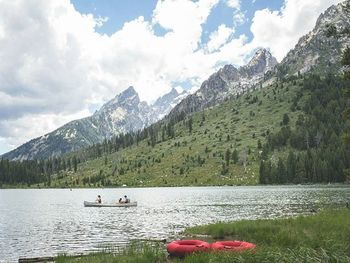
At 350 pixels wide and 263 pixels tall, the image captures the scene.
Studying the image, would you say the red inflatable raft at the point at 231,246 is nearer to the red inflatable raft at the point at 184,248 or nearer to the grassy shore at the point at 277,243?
the red inflatable raft at the point at 184,248

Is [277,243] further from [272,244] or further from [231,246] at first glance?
[231,246]

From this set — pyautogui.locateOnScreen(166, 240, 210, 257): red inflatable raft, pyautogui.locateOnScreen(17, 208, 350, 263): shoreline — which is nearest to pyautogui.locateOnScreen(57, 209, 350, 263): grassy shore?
pyautogui.locateOnScreen(17, 208, 350, 263): shoreline

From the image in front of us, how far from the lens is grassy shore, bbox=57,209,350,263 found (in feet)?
65.6

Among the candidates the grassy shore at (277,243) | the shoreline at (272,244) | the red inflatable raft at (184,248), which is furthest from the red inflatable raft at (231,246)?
the shoreline at (272,244)

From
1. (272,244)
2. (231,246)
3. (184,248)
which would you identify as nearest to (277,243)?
(272,244)

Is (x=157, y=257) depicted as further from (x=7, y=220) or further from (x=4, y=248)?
(x=7, y=220)

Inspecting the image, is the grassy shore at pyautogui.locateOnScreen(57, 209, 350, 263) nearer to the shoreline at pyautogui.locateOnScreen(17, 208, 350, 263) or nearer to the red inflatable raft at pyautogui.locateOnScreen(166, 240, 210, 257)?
the shoreline at pyautogui.locateOnScreen(17, 208, 350, 263)

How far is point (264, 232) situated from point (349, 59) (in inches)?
699

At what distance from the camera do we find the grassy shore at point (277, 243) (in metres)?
20.0

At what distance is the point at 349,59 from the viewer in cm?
3938

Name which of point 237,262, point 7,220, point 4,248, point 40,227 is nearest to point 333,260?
point 237,262

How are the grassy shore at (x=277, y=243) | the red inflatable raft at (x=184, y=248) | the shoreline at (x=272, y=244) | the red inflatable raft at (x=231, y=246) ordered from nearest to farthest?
the grassy shore at (x=277, y=243) → the shoreline at (x=272, y=244) → the red inflatable raft at (x=231, y=246) → the red inflatable raft at (x=184, y=248)

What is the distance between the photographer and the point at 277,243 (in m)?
32.3

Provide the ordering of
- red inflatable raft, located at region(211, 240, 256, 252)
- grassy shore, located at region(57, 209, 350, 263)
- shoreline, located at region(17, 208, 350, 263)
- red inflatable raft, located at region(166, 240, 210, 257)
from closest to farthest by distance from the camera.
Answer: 1. grassy shore, located at region(57, 209, 350, 263)
2. shoreline, located at region(17, 208, 350, 263)
3. red inflatable raft, located at region(211, 240, 256, 252)
4. red inflatable raft, located at region(166, 240, 210, 257)
